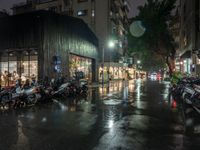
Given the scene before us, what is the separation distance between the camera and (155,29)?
3922cm

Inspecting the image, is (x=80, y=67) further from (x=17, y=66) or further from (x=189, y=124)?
(x=189, y=124)

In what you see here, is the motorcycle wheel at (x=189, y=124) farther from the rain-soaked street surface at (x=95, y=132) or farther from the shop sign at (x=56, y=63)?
the shop sign at (x=56, y=63)

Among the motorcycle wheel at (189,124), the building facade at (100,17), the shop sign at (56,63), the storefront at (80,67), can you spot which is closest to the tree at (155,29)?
the storefront at (80,67)

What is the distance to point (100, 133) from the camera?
776 centimetres

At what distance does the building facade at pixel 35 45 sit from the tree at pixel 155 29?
14.5 m

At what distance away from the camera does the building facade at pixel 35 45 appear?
86.5ft

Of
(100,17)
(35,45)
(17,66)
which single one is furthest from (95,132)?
(100,17)

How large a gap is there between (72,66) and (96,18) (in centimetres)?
2380

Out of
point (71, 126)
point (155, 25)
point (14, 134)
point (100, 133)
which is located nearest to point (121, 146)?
point (100, 133)

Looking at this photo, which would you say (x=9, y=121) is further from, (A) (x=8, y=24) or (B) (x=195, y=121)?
(A) (x=8, y=24)

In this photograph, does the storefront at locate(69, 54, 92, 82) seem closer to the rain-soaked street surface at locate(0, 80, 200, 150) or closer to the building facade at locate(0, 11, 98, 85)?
the building facade at locate(0, 11, 98, 85)

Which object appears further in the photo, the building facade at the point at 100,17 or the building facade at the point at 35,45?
the building facade at the point at 100,17

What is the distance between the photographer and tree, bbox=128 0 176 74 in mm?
39188

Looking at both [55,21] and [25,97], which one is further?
[55,21]
